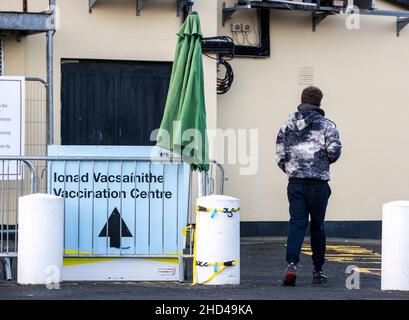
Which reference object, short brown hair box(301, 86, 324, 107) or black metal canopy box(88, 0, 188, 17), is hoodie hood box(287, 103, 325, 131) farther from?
black metal canopy box(88, 0, 188, 17)

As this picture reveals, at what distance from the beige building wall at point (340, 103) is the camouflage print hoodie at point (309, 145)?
6.04 metres

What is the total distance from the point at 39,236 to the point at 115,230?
1.05 m

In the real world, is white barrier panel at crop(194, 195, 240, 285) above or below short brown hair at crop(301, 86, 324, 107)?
below

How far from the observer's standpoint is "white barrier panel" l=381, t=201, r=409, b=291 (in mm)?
11219

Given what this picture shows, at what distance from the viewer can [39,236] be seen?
36.3 feet

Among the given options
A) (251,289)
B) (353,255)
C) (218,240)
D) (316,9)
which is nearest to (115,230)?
(218,240)

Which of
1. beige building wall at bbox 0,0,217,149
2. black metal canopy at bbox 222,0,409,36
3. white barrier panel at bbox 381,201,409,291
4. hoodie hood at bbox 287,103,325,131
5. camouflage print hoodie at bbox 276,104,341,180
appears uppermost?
black metal canopy at bbox 222,0,409,36

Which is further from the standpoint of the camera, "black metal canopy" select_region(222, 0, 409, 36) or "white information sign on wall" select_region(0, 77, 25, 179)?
"black metal canopy" select_region(222, 0, 409, 36)

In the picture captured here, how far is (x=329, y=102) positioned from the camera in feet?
60.2

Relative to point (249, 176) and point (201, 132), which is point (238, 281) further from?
point (249, 176)

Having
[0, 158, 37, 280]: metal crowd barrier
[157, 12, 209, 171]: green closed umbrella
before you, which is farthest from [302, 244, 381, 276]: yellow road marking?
[0, 158, 37, 280]: metal crowd barrier

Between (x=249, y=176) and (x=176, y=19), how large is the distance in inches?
111

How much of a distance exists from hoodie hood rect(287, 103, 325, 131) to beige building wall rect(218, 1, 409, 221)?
19.7ft

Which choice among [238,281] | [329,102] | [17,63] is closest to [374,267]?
[238,281]
